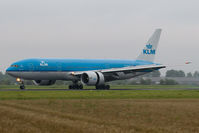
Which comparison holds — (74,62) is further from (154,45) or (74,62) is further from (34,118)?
(34,118)

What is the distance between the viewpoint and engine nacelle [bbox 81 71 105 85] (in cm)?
5016

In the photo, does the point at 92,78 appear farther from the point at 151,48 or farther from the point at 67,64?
the point at 151,48

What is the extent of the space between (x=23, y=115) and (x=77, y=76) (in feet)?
113

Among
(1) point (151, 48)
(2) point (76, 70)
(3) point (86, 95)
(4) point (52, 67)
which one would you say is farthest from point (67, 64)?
(1) point (151, 48)

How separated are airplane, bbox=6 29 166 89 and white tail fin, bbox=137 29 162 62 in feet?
6.43

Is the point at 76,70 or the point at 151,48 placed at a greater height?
the point at 151,48

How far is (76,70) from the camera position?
5347 centimetres

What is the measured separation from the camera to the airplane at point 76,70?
1954 inches

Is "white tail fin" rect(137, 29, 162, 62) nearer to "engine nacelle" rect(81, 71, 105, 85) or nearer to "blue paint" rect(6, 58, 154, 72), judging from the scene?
"blue paint" rect(6, 58, 154, 72)

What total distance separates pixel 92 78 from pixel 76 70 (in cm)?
411

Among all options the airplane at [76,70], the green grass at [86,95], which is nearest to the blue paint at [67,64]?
the airplane at [76,70]

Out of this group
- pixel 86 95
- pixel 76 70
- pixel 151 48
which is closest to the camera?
pixel 86 95

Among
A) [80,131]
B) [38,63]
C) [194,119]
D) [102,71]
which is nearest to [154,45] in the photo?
[102,71]

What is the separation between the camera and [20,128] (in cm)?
1457
